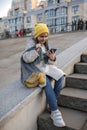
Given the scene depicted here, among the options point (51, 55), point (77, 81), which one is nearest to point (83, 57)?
point (77, 81)

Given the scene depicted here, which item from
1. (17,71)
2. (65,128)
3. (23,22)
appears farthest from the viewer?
(23,22)

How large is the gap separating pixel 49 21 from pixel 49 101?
1938 inches

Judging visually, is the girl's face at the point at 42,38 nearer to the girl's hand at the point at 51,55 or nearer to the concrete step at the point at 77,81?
the girl's hand at the point at 51,55

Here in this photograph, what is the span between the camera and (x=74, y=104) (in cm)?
305

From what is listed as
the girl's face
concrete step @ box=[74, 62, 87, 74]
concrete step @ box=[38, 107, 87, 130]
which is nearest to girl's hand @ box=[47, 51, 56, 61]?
the girl's face

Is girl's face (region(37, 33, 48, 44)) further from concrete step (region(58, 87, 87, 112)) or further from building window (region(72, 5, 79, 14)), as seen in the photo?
building window (region(72, 5, 79, 14))

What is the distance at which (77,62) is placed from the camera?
405cm

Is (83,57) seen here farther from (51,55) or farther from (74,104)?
(51,55)

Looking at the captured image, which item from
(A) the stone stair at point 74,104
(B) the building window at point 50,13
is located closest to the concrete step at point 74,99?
(A) the stone stair at point 74,104

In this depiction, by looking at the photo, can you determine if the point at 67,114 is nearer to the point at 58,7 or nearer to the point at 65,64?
the point at 65,64

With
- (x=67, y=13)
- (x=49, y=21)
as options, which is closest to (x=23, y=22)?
(x=49, y=21)

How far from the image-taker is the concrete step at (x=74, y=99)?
117 inches

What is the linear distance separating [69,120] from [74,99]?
0.40m

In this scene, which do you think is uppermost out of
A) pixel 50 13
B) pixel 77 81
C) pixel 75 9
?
pixel 75 9
